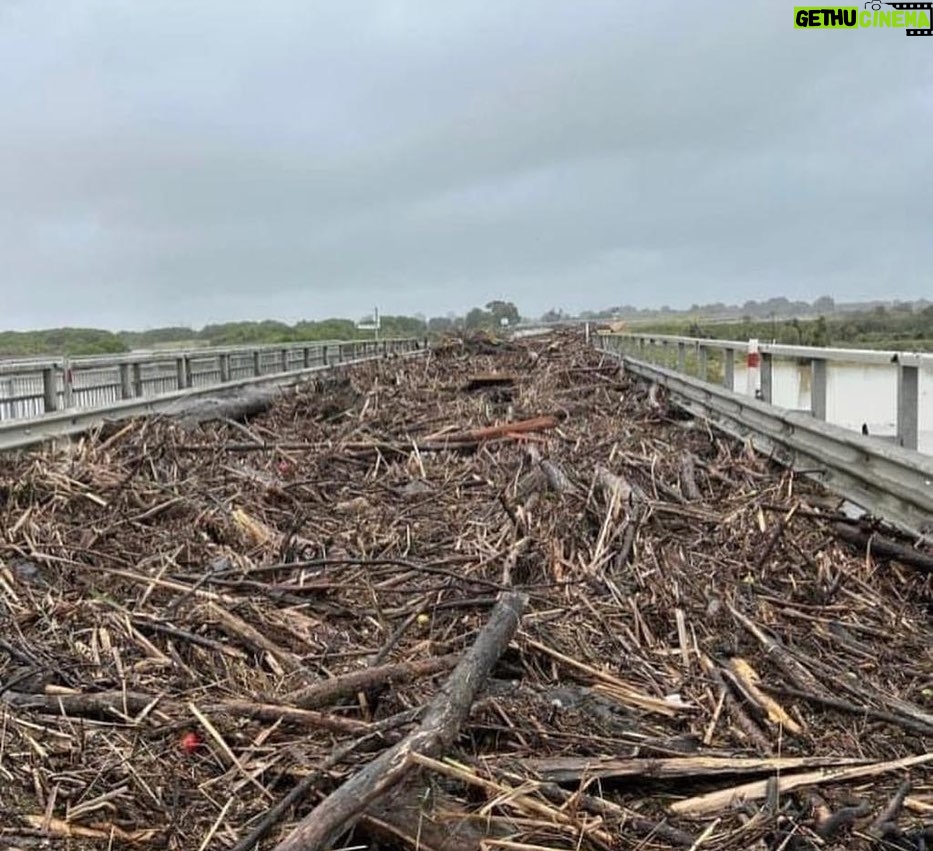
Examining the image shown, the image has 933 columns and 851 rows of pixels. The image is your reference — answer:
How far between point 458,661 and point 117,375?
11500 millimetres

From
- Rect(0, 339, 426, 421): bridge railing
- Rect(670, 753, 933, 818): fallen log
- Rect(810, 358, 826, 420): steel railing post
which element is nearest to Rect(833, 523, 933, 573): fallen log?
Rect(810, 358, 826, 420): steel railing post

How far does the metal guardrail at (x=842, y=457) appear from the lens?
5.43m

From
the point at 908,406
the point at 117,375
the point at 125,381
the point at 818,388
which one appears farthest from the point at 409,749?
the point at 117,375

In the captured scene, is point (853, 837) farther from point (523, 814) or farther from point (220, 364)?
point (220, 364)

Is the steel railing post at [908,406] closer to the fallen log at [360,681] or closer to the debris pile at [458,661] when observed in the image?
the debris pile at [458,661]

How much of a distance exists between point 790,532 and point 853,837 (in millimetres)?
3347

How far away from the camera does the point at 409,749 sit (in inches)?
117

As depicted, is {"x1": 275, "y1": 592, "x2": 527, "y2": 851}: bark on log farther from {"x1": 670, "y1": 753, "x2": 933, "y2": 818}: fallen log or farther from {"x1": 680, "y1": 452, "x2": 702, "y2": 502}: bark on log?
{"x1": 680, "y1": 452, "x2": 702, "y2": 502}: bark on log

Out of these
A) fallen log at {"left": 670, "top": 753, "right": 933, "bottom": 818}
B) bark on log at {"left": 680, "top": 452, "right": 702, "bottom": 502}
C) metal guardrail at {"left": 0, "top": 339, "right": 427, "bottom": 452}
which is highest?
metal guardrail at {"left": 0, "top": 339, "right": 427, "bottom": 452}

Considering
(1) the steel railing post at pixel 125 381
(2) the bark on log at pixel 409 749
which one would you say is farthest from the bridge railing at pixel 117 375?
(2) the bark on log at pixel 409 749

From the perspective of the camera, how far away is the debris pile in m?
2.98

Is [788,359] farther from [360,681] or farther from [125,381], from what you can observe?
[125,381]

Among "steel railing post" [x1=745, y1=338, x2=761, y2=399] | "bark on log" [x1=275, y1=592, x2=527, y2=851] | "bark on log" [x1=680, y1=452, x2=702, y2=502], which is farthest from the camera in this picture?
"steel railing post" [x1=745, y1=338, x2=761, y2=399]

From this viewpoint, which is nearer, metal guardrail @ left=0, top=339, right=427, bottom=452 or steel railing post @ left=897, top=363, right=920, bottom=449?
steel railing post @ left=897, top=363, right=920, bottom=449
